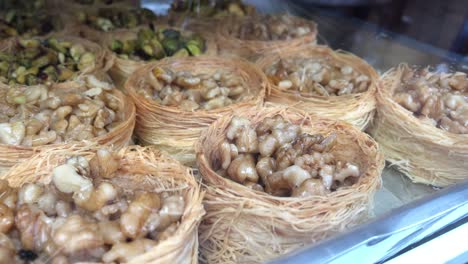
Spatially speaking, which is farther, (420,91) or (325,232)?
(420,91)

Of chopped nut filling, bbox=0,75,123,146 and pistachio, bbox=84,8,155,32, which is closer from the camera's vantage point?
chopped nut filling, bbox=0,75,123,146

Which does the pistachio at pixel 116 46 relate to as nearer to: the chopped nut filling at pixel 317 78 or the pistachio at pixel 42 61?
the pistachio at pixel 42 61

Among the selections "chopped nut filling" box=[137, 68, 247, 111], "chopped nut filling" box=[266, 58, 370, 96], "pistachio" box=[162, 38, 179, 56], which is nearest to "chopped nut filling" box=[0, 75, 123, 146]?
"chopped nut filling" box=[137, 68, 247, 111]

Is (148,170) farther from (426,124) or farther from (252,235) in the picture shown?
(426,124)

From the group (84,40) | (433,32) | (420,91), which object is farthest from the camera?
(433,32)

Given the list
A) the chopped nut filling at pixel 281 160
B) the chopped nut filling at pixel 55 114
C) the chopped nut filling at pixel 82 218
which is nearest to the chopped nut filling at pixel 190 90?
the chopped nut filling at pixel 55 114

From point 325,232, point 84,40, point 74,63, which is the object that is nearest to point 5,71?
point 74,63

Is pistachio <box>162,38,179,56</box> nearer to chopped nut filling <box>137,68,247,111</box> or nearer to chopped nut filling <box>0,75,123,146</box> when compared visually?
chopped nut filling <box>137,68,247,111</box>

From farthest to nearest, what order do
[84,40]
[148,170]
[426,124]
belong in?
[84,40]
[426,124]
[148,170]

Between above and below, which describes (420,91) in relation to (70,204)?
above
